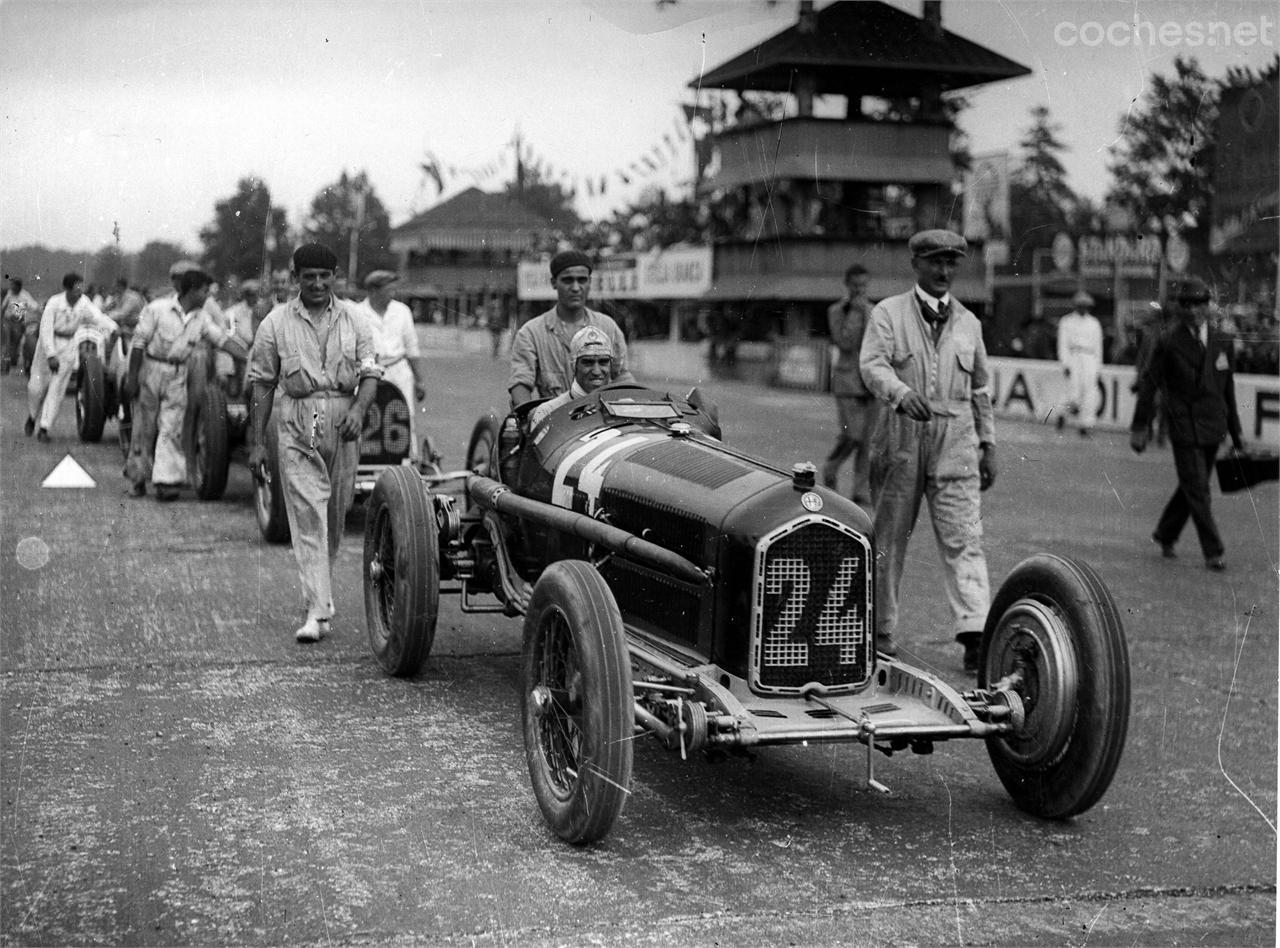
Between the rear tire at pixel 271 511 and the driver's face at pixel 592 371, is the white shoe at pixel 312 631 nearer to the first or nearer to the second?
the driver's face at pixel 592 371

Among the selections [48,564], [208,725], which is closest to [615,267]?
[48,564]

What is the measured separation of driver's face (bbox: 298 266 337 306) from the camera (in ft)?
23.5

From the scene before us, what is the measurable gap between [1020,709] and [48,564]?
6.42 meters

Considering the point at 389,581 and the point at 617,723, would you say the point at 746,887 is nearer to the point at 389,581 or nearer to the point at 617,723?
the point at 617,723

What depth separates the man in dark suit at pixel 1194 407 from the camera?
10.2 metres

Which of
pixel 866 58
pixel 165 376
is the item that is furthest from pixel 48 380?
pixel 866 58

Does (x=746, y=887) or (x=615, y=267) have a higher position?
(x=615, y=267)

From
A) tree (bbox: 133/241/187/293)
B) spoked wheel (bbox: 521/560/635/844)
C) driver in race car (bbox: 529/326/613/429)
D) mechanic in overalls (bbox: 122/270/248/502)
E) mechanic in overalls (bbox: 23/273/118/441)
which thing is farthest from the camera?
mechanic in overalls (bbox: 23/273/118/441)

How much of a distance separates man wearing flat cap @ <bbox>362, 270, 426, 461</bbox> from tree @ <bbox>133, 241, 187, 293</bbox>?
1.49m

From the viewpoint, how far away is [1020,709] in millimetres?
4883

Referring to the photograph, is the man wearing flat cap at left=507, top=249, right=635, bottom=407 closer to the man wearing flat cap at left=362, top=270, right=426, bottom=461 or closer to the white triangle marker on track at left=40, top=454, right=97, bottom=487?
the man wearing flat cap at left=362, top=270, right=426, bottom=461

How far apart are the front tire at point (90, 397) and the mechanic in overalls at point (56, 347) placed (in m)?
0.13

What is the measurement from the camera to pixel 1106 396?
21031 millimetres

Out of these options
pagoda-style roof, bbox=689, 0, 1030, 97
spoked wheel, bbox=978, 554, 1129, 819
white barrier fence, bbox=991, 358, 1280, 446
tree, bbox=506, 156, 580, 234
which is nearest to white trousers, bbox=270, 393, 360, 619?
spoked wheel, bbox=978, 554, 1129, 819
